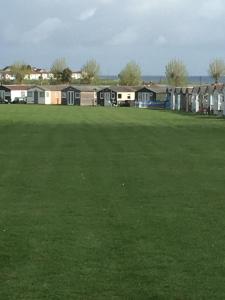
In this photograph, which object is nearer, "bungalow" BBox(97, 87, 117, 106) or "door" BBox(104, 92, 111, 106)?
"bungalow" BBox(97, 87, 117, 106)

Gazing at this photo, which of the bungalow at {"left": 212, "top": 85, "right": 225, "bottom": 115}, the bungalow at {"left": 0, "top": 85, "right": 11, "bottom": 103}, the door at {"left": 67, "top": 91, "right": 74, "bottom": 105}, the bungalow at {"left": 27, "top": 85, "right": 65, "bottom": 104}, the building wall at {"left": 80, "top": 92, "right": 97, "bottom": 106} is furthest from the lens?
the bungalow at {"left": 0, "top": 85, "right": 11, "bottom": 103}

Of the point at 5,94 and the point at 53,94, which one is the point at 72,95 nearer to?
the point at 53,94

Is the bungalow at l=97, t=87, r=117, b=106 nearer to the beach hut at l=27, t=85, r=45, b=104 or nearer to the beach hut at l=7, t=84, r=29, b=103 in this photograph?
the beach hut at l=27, t=85, r=45, b=104

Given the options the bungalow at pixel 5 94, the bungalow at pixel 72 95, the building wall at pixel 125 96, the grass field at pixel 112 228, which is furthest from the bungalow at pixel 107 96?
the grass field at pixel 112 228

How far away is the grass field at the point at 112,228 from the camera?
7.92m

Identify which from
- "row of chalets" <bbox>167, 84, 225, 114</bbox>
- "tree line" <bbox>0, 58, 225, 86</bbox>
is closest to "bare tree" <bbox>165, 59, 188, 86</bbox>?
"tree line" <bbox>0, 58, 225, 86</bbox>

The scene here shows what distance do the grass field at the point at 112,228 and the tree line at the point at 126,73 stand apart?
11567 cm

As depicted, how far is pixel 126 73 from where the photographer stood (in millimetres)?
153500

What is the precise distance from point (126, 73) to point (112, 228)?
144m

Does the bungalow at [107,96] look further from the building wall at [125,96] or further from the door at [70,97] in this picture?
the door at [70,97]

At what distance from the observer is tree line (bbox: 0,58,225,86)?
138m

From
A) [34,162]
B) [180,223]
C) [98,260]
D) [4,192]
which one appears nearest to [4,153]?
[34,162]

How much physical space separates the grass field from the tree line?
116 m

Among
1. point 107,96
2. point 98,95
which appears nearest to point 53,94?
point 98,95
